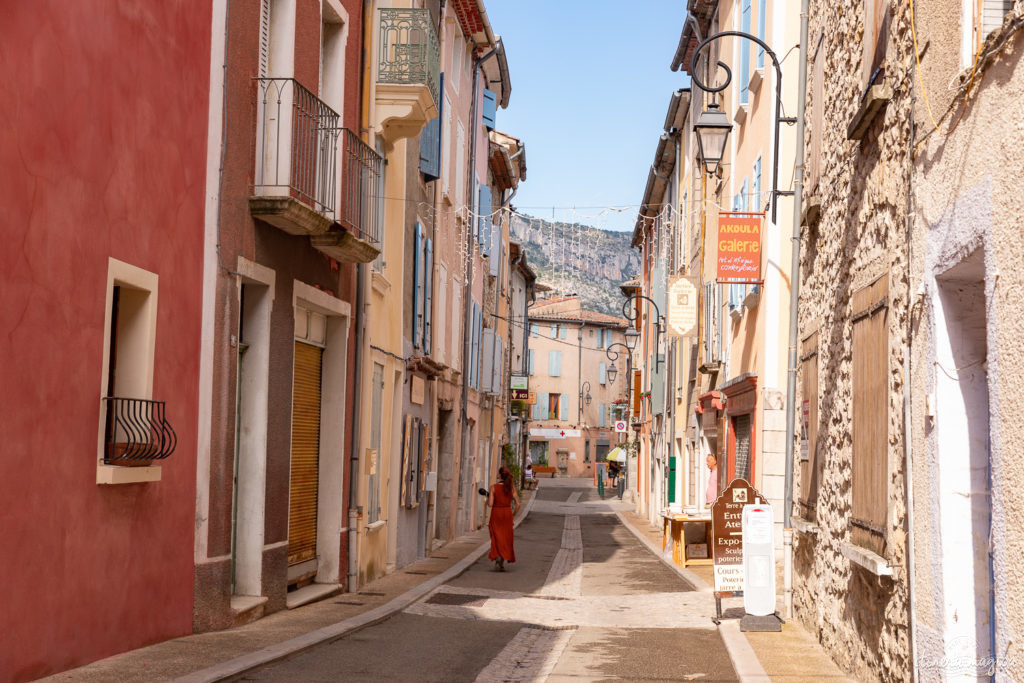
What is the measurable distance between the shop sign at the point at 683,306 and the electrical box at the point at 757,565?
13.3m

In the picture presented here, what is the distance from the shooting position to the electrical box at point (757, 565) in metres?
11.9

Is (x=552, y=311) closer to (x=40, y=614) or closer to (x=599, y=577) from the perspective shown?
(x=599, y=577)

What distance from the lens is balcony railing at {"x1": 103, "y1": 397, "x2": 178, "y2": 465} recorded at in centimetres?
847

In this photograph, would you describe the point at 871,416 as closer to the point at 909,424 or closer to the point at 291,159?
the point at 909,424

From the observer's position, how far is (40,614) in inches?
293

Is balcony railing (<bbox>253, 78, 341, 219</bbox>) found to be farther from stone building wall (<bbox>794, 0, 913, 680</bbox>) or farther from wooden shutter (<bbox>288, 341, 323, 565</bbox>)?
stone building wall (<bbox>794, 0, 913, 680</bbox>)

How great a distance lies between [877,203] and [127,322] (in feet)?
18.2

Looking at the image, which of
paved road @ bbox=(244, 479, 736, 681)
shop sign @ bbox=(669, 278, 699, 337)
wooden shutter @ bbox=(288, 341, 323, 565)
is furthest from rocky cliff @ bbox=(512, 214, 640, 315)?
wooden shutter @ bbox=(288, 341, 323, 565)

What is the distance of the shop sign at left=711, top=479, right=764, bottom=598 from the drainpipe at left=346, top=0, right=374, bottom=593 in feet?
15.4

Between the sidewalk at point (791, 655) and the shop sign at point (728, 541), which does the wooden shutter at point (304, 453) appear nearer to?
the shop sign at point (728, 541)

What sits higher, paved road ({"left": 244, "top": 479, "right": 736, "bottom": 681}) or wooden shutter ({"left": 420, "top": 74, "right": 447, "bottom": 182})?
wooden shutter ({"left": 420, "top": 74, "right": 447, "bottom": 182})

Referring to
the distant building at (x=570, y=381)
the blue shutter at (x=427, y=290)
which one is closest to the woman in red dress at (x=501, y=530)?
the blue shutter at (x=427, y=290)

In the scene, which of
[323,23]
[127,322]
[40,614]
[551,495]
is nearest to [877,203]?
[127,322]

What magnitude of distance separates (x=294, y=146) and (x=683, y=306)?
577 inches
